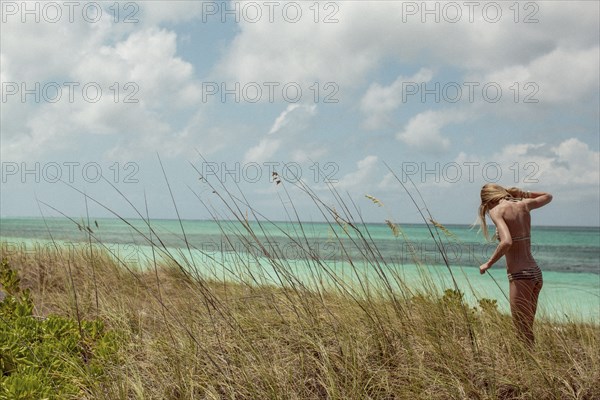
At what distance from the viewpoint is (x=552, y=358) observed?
13.3 ft

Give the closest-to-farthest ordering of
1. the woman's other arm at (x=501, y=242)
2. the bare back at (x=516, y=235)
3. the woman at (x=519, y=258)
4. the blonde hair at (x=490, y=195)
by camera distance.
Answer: the woman's other arm at (x=501, y=242), the woman at (x=519, y=258), the bare back at (x=516, y=235), the blonde hair at (x=490, y=195)

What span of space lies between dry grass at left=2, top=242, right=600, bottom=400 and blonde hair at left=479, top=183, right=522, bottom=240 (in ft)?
2.47

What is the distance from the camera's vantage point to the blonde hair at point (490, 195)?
4609 mm

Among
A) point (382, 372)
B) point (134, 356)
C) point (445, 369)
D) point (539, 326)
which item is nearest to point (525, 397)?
point (445, 369)

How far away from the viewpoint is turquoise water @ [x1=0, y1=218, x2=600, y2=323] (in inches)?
176

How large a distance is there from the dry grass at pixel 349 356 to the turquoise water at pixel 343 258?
336 mm

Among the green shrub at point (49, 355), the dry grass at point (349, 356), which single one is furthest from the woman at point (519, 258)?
the green shrub at point (49, 355)

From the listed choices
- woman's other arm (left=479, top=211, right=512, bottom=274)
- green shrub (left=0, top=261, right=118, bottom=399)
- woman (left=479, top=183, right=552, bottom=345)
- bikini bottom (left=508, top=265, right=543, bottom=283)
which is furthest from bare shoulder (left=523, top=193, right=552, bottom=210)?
green shrub (left=0, top=261, right=118, bottom=399)

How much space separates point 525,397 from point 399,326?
3.09ft

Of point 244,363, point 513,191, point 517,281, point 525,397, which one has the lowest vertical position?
point 525,397

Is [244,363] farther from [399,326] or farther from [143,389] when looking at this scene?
[399,326]

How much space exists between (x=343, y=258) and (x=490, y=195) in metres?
1.37

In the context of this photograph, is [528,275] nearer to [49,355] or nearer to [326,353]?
[326,353]

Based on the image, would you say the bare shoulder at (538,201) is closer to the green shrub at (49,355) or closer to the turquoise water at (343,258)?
the turquoise water at (343,258)
